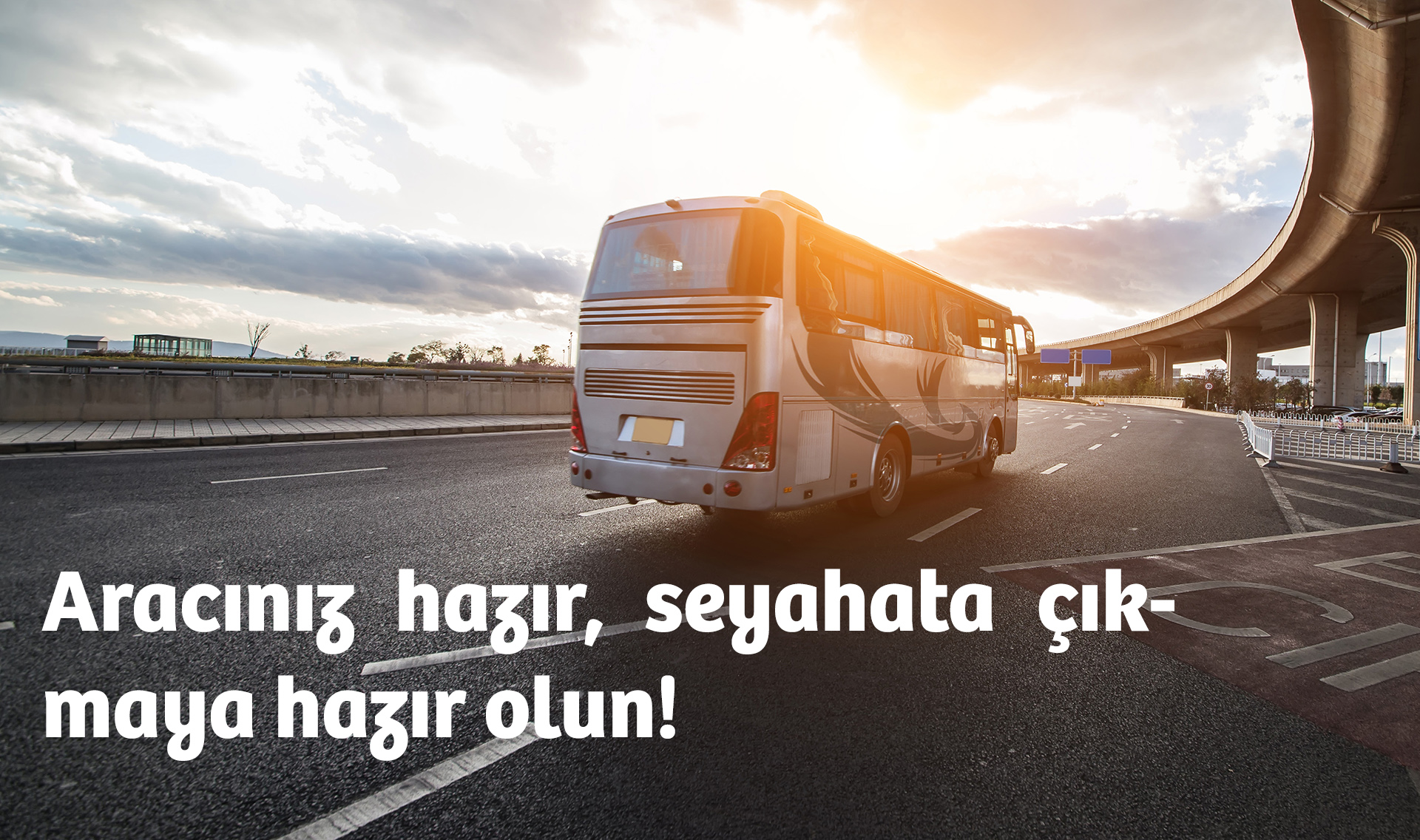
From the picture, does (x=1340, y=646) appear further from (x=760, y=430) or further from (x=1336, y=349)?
(x=1336, y=349)

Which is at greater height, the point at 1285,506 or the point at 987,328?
the point at 987,328

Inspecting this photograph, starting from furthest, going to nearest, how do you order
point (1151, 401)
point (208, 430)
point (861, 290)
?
1. point (1151, 401)
2. point (208, 430)
3. point (861, 290)

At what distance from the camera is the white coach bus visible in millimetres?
5723

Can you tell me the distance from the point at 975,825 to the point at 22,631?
195 inches

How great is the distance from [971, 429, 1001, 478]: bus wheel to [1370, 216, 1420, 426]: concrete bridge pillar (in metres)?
32.3

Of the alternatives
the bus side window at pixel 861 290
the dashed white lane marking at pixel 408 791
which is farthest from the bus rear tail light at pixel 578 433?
the dashed white lane marking at pixel 408 791

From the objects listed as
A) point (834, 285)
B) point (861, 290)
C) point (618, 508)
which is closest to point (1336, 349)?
point (861, 290)

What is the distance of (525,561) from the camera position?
5555 millimetres

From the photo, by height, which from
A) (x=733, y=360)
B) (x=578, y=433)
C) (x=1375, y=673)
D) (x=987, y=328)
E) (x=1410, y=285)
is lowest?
(x=1375, y=673)

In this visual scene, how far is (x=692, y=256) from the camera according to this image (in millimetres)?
6129

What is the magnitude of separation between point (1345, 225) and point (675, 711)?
44223 millimetres

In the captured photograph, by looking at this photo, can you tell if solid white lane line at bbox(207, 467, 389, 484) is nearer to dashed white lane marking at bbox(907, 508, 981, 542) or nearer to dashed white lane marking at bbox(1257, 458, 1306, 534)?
dashed white lane marking at bbox(907, 508, 981, 542)

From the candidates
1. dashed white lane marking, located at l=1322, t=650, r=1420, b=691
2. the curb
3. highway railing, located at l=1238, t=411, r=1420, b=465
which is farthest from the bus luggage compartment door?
highway railing, located at l=1238, t=411, r=1420, b=465

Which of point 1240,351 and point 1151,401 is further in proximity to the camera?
point 1151,401
